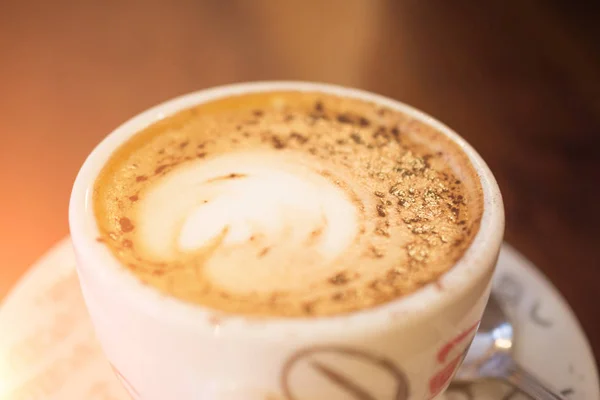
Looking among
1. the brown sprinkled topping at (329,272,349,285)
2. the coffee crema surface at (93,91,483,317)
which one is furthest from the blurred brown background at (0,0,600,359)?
the brown sprinkled topping at (329,272,349,285)

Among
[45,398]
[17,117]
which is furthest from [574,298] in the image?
[17,117]

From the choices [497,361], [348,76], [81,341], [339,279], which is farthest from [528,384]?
[348,76]

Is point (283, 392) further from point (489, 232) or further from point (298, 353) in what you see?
point (489, 232)

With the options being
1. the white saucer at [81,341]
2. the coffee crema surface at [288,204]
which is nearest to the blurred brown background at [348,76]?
the white saucer at [81,341]

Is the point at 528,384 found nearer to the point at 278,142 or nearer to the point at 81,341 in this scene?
the point at 278,142

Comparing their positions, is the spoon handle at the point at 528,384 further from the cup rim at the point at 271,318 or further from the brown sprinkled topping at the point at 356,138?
the brown sprinkled topping at the point at 356,138

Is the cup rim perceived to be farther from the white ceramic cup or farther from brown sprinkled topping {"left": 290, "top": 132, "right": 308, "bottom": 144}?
brown sprinkled topping {"left": 290, "top": 132, "right": 308, "bottom": 144}
